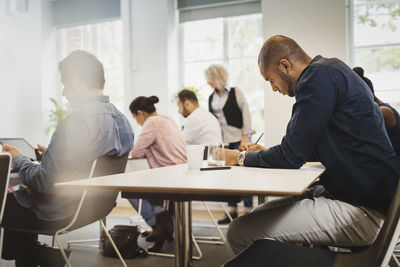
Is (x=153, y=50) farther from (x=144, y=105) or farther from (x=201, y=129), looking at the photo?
(x=201, y=129)

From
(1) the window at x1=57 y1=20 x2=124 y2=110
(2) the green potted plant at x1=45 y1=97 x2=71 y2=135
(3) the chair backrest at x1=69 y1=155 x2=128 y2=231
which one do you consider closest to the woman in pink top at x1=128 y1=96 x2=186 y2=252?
(3) the chair backrest at x1=69 y1=155 x2=128 y2=231

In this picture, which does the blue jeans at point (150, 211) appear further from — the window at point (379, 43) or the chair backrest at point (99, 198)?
the window at point (379, 43)

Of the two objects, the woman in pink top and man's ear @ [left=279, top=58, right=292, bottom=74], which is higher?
man's ear @ [left=279, top=58, right=292, bottom=74]

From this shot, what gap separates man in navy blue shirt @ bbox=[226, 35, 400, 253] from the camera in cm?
132

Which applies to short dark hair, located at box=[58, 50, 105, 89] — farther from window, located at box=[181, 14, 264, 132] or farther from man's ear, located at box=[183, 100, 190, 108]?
window, located at box=[181, 14, 264, 132]

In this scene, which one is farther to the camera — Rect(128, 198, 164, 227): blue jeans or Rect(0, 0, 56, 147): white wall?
Rect(0, 0, 56, 147): white wall

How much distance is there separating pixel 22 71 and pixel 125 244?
150 inches

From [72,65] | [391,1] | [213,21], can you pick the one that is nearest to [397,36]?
[391,1]

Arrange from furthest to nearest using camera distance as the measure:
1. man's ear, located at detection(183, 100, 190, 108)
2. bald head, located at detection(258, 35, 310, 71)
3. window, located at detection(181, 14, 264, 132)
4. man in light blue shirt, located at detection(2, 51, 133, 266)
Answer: window, located at detection(181, 14, 264, 132)
man's ear, located at detection(183, 100, 190, 108)
man in light blue shirt, located at detection(2, 51, 133, 266)
bald head, located at detection(258, 35, 310, 71)

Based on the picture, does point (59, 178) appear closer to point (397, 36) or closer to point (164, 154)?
point (164, 154)

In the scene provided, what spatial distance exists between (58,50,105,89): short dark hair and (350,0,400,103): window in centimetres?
364

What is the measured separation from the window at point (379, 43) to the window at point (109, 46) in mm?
3365

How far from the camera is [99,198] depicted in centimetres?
206

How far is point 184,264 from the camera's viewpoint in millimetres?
1348
